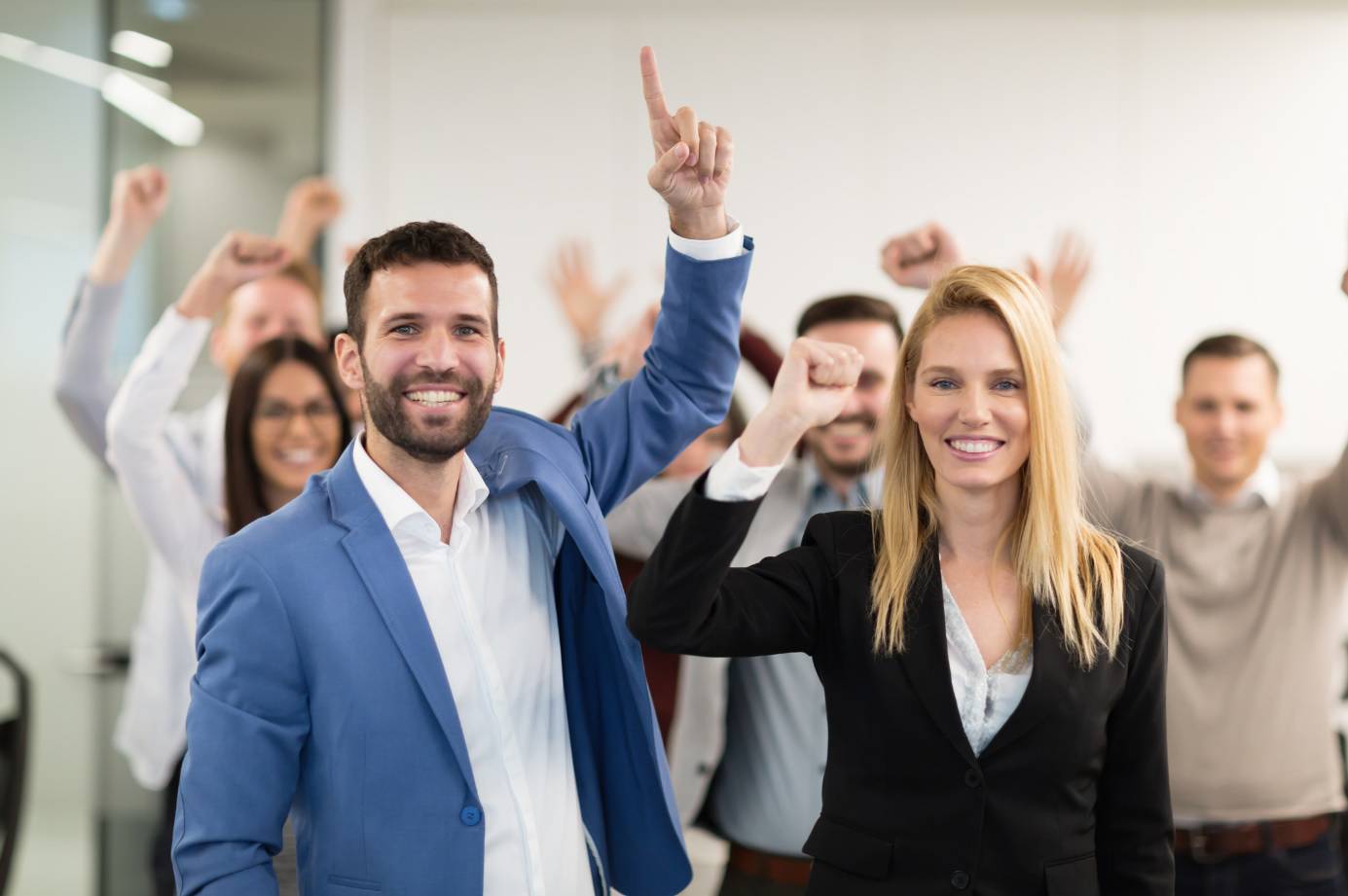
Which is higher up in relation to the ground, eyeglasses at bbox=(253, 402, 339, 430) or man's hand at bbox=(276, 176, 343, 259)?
man's hand at bbox=(276, 176, 343, 259)

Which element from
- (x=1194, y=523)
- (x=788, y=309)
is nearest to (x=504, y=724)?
A: (x=1194, y=523)

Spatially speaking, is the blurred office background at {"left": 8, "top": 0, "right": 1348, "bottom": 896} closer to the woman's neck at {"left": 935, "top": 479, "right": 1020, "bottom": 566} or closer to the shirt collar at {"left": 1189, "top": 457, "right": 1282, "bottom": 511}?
the shirt collar at {"left": 1189, "top": 457, "right": 1282, "bottom": 511}

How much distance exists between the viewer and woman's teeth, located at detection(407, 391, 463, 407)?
65.4 inches

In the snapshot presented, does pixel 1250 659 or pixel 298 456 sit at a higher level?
pixel 298 456

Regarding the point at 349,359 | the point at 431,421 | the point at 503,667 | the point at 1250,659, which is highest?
the point at 349,359

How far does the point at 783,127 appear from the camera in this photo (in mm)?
4605

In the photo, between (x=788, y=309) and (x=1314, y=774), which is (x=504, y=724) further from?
(x=788, y=309)

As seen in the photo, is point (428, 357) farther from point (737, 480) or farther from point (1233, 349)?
point (1233, 349)

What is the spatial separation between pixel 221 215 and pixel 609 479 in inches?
119

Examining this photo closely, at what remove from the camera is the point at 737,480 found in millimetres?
1559

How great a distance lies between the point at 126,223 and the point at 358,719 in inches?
57.6

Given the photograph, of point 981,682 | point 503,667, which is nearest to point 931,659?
point 981,682

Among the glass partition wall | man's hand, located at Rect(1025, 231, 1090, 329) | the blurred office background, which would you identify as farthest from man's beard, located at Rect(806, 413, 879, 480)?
the glass partition wall

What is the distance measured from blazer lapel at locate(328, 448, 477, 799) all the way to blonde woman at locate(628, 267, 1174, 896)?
0.86 feet
